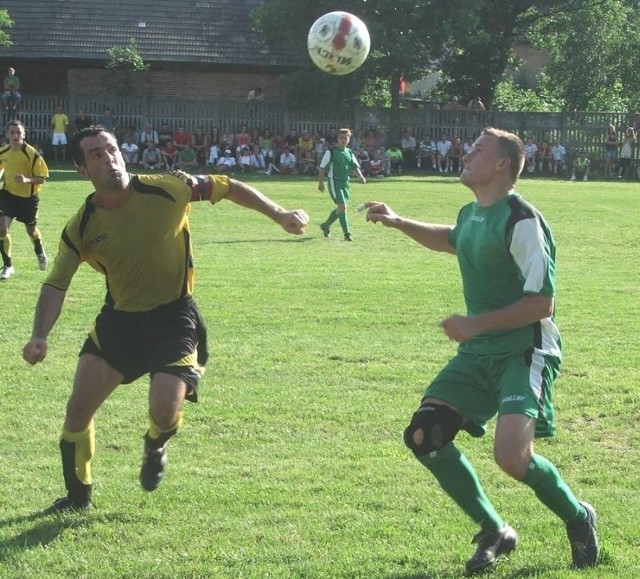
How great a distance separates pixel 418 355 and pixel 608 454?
2829mm

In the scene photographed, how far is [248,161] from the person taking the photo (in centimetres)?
3466

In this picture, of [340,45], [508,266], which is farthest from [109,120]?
[508,266]

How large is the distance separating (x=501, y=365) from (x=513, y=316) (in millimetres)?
347

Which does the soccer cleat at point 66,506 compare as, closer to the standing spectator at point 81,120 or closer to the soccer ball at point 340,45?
the soccer ball at point 340,45

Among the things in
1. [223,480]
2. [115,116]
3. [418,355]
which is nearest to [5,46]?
[115,116]

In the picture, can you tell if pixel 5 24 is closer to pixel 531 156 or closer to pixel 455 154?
pixel 455 154

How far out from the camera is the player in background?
1805 centimetres

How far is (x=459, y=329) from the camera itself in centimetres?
454

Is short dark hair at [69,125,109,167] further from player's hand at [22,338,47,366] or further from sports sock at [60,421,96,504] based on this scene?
sports sock at [60,421,96,504]

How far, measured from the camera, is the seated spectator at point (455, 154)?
36.6m

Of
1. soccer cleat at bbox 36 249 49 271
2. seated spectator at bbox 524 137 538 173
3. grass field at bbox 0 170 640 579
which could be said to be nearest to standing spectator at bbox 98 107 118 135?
seated spectator at bbox 524 137 538 173

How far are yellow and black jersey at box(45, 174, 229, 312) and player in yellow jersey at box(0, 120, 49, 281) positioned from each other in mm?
8330

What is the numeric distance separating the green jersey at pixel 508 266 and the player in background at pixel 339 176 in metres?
12.9

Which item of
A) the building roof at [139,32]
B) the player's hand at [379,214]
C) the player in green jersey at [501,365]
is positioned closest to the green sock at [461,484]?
the player in green jersey at [501,365]
